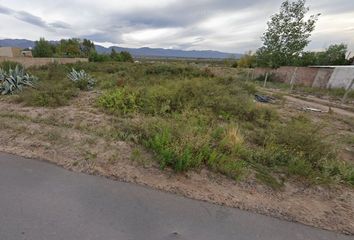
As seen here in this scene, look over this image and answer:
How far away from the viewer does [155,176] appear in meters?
3.25

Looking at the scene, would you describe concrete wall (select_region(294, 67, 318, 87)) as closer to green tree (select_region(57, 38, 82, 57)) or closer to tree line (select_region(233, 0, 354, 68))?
tree line (select_region(233, 0, 354, 68))

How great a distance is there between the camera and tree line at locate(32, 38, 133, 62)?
38625 millimetres

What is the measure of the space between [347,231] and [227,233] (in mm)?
1476

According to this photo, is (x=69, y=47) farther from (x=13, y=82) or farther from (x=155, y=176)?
(x=155, y=176)

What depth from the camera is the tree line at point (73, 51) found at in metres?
38.6

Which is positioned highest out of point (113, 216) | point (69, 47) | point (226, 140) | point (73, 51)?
point (69, 47)

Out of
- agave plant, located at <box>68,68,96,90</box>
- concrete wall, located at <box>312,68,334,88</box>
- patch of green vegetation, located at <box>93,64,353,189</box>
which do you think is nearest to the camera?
patch of green vegetation, located at <box>93,64,353,189</box>

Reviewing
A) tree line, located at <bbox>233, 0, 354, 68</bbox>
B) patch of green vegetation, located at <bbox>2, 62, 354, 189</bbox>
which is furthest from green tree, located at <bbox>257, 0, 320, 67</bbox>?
patch of green vegetation, located at <bbox>2, 62, 354, 189</bbox>

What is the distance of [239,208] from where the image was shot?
108 inches

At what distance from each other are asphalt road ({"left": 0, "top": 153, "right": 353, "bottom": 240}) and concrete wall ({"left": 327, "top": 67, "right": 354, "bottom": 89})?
1748 cm

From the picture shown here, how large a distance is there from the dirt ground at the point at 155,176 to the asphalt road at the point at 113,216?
19 cm

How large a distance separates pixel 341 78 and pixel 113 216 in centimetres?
1976

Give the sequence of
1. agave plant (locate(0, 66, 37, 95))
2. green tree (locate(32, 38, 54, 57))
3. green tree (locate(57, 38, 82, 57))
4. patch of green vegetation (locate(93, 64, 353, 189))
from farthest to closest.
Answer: green tree (locate(57, 38, 82, 57)) → green tree (locate(32, 38, 54, 57)) → agave plant (locate(0, 66, 37, 95)) → patch of green vegetation (locate(93, 64, 353, 189))

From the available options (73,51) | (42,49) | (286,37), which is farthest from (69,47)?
(286,37)
